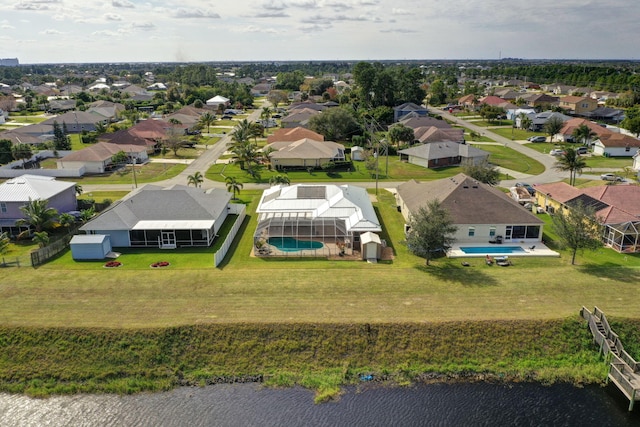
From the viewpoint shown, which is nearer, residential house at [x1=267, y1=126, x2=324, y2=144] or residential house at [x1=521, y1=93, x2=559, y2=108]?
residential house at [x1=267, y1=126, x2=324, y2=144]

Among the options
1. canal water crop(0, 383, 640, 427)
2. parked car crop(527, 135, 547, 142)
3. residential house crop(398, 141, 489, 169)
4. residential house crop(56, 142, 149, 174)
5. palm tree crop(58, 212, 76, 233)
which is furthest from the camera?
parked car crop(527, 135, 547, 142)

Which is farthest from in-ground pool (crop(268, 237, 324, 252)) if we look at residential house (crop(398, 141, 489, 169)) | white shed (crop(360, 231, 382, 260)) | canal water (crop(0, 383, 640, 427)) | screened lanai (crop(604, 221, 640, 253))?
residential house (crop(398, 141, 489, 169))

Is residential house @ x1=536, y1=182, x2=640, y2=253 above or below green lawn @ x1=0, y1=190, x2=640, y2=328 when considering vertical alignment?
above

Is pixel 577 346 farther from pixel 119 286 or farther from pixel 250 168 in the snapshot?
pixel 250 168

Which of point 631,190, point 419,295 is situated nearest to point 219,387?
point 419,295

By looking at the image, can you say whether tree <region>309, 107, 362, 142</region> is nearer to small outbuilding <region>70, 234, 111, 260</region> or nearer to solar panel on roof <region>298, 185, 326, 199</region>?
solar panel on roof <region>298, 185, 326, 199</region>

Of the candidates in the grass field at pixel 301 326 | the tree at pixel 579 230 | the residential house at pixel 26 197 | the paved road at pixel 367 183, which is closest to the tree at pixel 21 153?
the paved road at pixel 367 183

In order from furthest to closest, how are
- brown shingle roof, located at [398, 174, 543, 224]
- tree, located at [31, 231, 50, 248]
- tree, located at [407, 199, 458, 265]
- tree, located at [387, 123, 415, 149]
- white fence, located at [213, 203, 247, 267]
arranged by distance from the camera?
tree, located at [387, 123, 415, 149]
brown shingle roof, located at [398, 174, 543, 224]
tree, located at [31, 231, 50, 248]
white fence, located at [213, 203, 247, 267]
tree, located at [407, 199, 458, 265]
